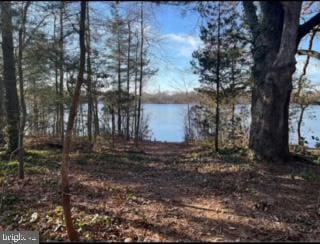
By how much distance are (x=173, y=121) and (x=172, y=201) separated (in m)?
22.8

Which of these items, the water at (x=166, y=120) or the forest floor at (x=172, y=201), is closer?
the forest floor at (x=172, y=201)

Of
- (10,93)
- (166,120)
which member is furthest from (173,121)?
(10,93)

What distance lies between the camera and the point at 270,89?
7.83 meters

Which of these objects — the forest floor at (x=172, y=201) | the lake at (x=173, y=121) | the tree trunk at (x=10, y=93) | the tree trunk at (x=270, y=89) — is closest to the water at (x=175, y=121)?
the lake at (x=173, y=121)

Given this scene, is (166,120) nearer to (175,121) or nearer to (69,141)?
(175,121)

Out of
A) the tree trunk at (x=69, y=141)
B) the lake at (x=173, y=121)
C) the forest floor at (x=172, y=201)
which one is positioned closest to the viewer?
the tree trunk at (x=69, y=141)

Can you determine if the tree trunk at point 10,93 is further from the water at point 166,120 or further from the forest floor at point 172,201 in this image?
the water at point 166,120

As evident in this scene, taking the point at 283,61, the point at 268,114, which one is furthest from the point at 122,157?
the point at 283,61

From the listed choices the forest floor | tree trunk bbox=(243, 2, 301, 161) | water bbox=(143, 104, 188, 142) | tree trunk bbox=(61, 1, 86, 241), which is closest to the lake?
water bbox=(143, 104, 188, 142)

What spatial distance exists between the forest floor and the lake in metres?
7.21

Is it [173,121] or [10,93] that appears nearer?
[10,93]

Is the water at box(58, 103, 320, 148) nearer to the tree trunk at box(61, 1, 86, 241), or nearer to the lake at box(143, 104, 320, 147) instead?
the lake at box(143, 104, 320, 147)

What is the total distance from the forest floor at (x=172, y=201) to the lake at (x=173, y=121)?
23.7 ft

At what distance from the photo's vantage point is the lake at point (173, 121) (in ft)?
48.7
